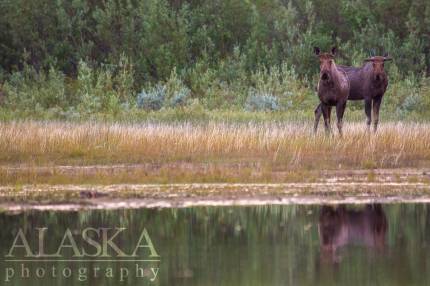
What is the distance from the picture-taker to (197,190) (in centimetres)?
1723

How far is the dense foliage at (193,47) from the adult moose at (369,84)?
5351 mm

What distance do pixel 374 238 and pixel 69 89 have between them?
78.9 feet

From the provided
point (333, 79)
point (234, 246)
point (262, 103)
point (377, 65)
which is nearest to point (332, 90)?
point (333, 79)

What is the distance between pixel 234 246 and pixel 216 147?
32.3 ft

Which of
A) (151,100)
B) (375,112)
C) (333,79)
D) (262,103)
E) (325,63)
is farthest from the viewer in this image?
(151,100)

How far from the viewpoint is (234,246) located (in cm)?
1279

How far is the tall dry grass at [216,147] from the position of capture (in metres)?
21.7

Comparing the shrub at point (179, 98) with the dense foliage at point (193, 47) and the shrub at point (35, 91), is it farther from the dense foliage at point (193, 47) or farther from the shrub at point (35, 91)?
the shrub at point (35, 91)

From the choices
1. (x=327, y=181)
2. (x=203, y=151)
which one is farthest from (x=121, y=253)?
(x=203, y=151)

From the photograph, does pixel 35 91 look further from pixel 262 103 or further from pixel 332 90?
pixel 332 90

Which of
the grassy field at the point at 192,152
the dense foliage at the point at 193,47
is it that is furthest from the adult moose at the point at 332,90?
the dense foliage at the point at 193,47

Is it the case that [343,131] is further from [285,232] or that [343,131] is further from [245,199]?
[285,232]

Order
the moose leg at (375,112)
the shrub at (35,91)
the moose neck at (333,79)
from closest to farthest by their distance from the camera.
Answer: the moose neck at (333,79), the moose leg at (375,112), the shrub at (35,91)

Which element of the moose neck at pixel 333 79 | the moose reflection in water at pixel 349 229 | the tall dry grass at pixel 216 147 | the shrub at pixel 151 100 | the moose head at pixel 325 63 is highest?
the moose head at pixel 325 63
